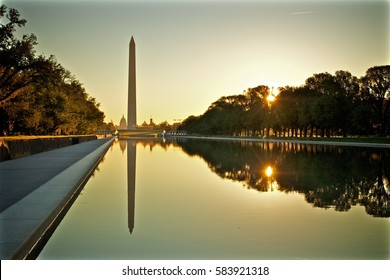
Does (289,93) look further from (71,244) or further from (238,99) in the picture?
(71,244)

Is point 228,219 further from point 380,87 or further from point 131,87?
point 131,87

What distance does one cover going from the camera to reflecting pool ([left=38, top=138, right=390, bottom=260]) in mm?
7309

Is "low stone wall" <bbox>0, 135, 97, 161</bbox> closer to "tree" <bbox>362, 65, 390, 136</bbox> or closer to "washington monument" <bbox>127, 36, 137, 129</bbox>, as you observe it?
"tree" <bbox>362, 65, 390, 136</bbox>

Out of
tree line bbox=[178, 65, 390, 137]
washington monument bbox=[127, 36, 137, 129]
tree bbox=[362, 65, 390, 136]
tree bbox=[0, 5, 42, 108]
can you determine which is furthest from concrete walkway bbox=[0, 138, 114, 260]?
washington monument bbox=[127, 36, 137, 129]

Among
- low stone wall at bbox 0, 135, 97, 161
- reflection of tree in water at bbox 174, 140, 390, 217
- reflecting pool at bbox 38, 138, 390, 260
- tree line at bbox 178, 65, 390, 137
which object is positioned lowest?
reflecting pool at bbox 38, 138, 390, 260

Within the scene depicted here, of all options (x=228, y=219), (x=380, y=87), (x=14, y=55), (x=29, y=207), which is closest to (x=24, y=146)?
(x=14, y=55)

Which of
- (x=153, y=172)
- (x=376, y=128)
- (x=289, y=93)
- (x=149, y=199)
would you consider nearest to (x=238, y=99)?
(x=289, y=93)

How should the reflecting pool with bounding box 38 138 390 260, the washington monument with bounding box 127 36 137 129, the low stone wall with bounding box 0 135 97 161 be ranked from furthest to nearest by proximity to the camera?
the washington monument with bounding box 127 36 137 129
the low stone wall with bounding box 0 135 97 161
the reflecting pool with bounding box 38 138 390 260

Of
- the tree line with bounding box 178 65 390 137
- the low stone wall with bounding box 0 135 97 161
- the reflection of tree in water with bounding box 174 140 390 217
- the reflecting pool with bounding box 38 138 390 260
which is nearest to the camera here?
the reflecting pool with bounding box 38 138 390 260

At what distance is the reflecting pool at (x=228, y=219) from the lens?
7309 millimetres

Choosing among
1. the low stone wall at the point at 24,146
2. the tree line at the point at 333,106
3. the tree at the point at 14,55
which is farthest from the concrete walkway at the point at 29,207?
the tree line at the point at 333,106

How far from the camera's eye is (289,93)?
8231cm

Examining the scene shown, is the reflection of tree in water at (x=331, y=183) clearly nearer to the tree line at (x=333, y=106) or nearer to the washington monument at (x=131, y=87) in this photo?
the tree line at (x=333, y=106)

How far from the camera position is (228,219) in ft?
32.2
